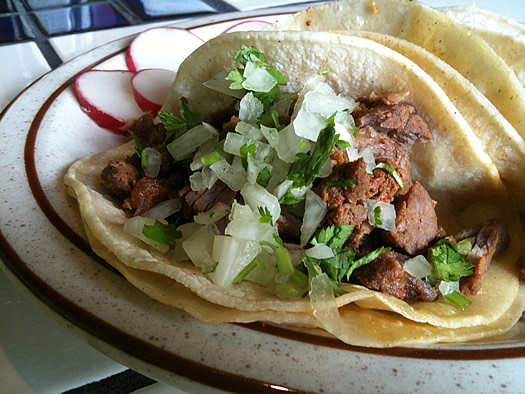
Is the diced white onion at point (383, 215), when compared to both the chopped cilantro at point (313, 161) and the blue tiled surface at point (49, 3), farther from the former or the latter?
the blue tiled surface at point (49, 3)

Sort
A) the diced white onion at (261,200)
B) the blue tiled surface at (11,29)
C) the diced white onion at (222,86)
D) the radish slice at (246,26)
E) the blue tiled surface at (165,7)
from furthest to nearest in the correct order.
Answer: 1. the blue tiled surface at (165,7)
2. the blue tiled surface at (11,29)
3. the radish slice at (246,26)
4. the diced white onion at (222,86)
5. the diced white onion at (261,200)

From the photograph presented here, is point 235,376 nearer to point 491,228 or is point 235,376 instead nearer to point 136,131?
point 491,228

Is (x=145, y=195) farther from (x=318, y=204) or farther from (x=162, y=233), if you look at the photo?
(x=318, y=204)

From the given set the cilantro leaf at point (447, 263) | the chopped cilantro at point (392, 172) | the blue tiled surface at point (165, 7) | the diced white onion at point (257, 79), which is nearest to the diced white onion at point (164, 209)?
the diced white onion at point (257, 79)

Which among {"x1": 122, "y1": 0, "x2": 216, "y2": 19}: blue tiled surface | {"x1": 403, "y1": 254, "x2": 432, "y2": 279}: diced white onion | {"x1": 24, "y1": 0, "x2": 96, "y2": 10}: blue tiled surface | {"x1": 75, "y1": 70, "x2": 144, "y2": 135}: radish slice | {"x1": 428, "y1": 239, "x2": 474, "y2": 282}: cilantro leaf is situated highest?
{"x1": 428, "y1": 239, "x2": 474, "y2": 282}: cilantro leaf

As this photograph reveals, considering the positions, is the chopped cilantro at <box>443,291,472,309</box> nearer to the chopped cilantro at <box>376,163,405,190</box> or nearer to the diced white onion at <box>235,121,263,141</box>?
the chopped cilantro at <box>376,163,405,190</box>

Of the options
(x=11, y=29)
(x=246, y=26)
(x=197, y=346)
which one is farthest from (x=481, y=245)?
(x=11, y=29)

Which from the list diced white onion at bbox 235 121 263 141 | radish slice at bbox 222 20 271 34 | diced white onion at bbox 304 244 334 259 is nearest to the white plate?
diced white onion at bbox 304 244 334 259

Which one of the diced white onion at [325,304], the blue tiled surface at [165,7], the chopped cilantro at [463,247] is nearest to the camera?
the diced white onion at [325,304]
